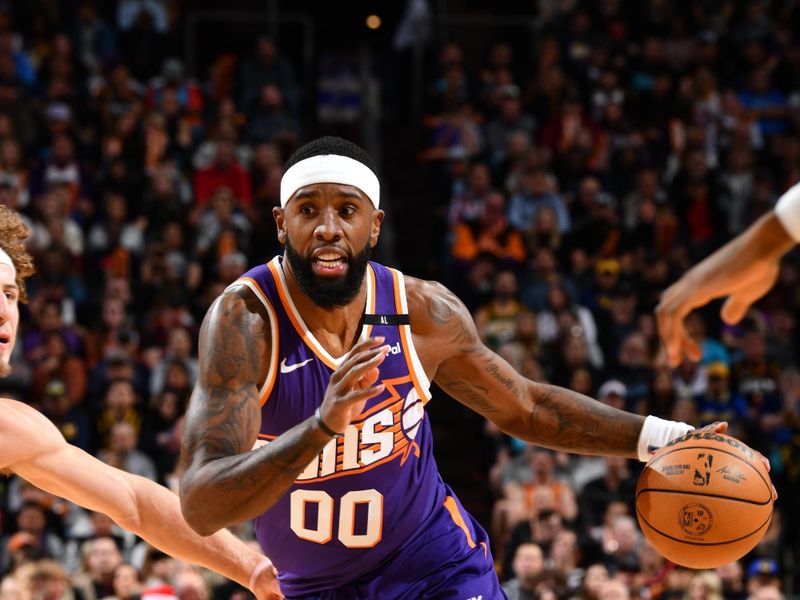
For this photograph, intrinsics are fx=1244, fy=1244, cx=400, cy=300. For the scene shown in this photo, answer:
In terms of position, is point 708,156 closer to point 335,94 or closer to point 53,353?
point 335,94

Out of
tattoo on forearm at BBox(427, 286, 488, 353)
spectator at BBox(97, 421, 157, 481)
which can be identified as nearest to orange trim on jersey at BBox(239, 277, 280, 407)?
tattoo on forearm at BBox(427, 286, 488, 353)

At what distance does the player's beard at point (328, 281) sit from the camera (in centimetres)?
411

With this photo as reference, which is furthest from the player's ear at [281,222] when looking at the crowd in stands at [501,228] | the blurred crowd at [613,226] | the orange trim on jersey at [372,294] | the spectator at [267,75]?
the spectator at [267,75]

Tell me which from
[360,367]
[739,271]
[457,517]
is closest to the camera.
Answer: [360,367]

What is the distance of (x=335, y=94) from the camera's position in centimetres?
1509

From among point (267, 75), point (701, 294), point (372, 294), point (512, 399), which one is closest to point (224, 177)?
point (267, 75)

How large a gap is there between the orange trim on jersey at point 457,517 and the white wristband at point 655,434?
2.23 ft

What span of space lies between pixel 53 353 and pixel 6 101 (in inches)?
125

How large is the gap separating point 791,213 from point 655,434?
1.37 meters

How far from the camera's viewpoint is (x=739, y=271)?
360 cm

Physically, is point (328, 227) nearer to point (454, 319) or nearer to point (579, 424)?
point (454, 319)

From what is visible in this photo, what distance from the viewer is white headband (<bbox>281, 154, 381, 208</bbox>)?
4.16 metres

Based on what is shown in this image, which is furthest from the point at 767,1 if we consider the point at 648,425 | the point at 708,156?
the point at 648,425

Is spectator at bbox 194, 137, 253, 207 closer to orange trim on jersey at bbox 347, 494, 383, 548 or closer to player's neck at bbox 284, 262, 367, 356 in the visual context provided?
player's neck at bbox 284, 262, 367, 356
